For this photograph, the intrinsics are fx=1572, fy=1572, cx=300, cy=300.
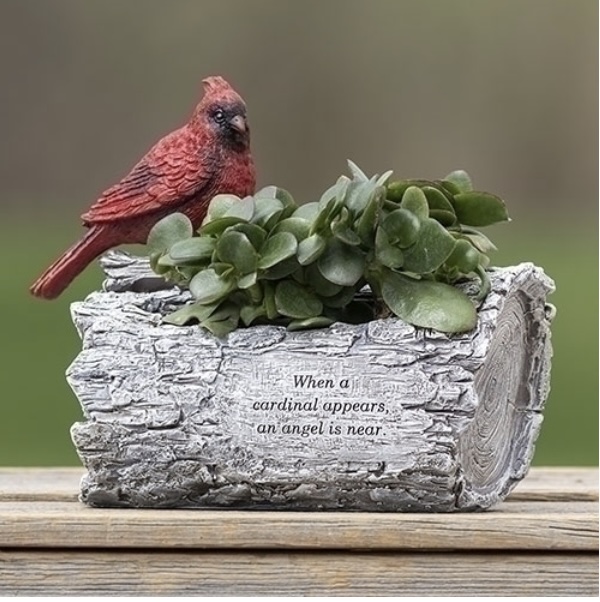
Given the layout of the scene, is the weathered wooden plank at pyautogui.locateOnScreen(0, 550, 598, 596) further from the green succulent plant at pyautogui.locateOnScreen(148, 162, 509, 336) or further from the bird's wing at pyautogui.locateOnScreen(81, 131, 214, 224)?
the bird's wing at pyautogui.locateOnScreen(81, 131, 214, 224)

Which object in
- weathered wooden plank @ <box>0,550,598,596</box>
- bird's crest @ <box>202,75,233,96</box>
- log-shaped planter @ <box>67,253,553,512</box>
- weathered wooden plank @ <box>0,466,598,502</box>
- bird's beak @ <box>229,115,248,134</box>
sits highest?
bird's crest @ <box>202,75,233,96</box>

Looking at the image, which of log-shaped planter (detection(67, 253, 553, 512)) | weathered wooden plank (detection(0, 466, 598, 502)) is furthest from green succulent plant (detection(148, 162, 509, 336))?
weathered wooden plank (detection(0, 466, 598, 502))

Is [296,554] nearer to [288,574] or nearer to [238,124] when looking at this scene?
[288,574]

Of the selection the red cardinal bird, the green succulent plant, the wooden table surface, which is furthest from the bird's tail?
the wooden table surface

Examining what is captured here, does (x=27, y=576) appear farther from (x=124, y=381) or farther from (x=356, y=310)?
(x=356, y=310)

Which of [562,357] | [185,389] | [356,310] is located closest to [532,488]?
[356,310]

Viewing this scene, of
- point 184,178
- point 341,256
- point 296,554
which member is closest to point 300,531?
point 296,554

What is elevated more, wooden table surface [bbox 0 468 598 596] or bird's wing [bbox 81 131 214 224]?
bird's wing [bbox 81 131 214 224]

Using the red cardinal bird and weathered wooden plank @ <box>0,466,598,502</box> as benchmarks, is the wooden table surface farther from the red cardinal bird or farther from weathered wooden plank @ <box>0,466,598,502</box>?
the red cardinal bird

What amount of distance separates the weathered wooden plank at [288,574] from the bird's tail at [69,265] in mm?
330

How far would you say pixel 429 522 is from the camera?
140 centimetres

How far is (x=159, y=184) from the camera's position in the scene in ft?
5.26

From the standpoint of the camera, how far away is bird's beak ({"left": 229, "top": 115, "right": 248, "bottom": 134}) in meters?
1.61

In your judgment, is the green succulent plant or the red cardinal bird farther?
the red cardinal bird
